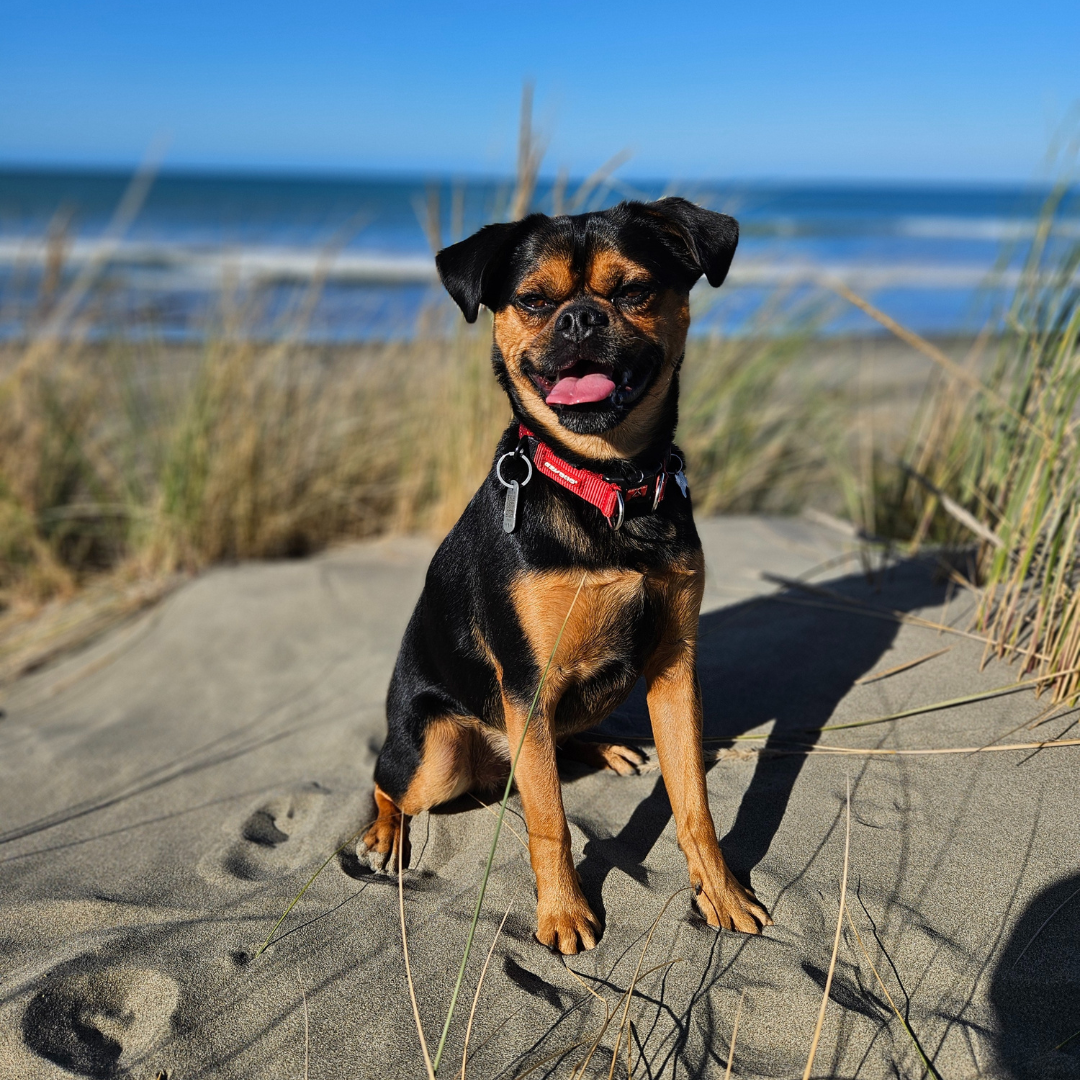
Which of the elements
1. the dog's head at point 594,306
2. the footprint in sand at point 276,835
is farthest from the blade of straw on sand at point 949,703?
the footprint in sand at point 276,835

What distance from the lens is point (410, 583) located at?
17.0 feet

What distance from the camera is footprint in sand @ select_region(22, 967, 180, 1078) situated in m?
1.96

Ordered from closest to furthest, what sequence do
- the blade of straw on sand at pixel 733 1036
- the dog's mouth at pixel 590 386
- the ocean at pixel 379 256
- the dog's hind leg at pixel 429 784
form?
the blade of straw on sand at pixel 733 1036, the dog's mouth at pixel 590 386, the dog's hind leg at pixel 429 784, the ocean at pixel 379 256

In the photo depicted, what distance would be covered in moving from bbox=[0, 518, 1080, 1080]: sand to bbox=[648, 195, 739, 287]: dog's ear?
4.88ft

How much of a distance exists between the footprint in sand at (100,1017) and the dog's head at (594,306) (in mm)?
1690

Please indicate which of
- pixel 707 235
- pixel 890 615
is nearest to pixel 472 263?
pixel 707 235

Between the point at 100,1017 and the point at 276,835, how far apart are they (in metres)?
0.91

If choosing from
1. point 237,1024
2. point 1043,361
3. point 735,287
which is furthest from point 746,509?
point 237,1024

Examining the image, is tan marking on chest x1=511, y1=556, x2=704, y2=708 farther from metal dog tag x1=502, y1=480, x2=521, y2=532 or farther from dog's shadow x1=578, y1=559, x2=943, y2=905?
dog's shadow x1=578, y1=559, x2=943, y2=905

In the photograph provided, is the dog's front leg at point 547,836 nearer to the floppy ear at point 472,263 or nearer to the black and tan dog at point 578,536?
the black and tan dog at point 578,536

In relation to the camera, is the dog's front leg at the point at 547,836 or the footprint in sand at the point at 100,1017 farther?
the dog's front leg at the point at 547,836

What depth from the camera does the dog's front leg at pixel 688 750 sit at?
91.0 inches

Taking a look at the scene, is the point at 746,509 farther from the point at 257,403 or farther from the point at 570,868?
the point at 570,868

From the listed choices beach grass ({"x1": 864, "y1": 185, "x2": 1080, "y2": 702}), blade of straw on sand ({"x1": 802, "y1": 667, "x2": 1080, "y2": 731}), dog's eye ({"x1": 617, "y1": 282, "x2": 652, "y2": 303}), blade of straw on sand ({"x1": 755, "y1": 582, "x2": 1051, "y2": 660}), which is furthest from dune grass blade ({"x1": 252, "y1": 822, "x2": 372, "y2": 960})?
beach grass ({"x1": 864, "y1": 185, "x2": 1080, "y2": 702})
